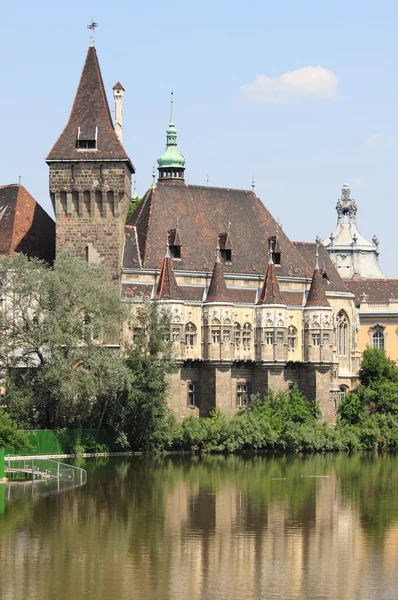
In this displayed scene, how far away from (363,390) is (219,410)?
1217 centimetres

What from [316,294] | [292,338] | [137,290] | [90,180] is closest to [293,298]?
[316,294]

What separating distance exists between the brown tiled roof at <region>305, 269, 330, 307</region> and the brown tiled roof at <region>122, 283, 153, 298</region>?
11127mm

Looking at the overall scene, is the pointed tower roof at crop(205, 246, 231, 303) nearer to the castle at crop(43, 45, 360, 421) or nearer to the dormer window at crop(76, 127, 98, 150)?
the castle at crop(43, 45, 360, 421)

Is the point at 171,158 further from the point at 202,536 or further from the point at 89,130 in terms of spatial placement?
the point at 202,536

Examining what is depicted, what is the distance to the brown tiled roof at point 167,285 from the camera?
8638 cm

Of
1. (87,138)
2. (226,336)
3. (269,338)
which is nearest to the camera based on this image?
(87,138)

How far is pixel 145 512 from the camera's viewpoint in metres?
50.3

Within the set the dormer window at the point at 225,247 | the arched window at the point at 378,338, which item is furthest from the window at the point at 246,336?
the arched window at the point at 378,338

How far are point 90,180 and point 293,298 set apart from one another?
1587 centimetres

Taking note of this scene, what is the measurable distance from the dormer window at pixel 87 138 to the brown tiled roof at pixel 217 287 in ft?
34.9

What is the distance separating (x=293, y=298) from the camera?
92.8m

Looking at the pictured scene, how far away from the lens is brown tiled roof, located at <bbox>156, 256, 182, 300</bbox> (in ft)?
283

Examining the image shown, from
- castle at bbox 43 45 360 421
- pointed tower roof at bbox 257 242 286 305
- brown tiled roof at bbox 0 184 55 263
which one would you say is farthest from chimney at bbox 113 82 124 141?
pointed tower roof at bbox 257 242 286 305

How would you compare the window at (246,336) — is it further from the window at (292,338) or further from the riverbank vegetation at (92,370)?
the riverbank vegetation at (92,370)
